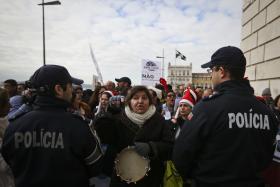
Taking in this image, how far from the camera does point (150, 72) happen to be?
11898mm

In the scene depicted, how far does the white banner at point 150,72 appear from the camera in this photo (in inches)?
465

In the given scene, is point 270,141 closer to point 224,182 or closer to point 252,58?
point 224,182

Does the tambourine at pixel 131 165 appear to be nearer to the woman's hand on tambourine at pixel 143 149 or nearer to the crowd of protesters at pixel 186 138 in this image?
the woman's hand on tambourine at pixel 143 149

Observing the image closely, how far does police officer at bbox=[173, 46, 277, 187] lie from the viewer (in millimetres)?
2242

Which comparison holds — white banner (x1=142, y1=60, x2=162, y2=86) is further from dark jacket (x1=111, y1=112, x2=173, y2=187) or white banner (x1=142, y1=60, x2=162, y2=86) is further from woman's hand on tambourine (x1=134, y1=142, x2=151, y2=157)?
woman's hand on tambourine (x1=134, y1=142, x2=151, y2=157)

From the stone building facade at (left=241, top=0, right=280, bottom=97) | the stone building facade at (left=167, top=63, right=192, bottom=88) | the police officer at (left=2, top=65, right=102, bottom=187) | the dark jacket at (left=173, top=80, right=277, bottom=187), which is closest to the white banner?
the stone building facade at (left=241, top=0, right=280, bottom=97)

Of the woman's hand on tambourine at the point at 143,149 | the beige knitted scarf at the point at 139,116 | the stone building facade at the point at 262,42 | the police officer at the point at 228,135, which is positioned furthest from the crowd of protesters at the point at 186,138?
the stone building facade at the point at 262,42

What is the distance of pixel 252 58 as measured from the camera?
10859 mm

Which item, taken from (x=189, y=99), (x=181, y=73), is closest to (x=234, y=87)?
(x=189, y=99)

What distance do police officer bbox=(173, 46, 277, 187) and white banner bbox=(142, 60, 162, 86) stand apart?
30.7 feet

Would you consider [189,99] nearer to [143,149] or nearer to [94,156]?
[143,149]

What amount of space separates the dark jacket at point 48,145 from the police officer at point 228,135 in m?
0.88

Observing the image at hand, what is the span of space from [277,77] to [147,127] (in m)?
6.91

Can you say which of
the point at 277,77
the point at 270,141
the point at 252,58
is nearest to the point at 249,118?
the point at 270,141
